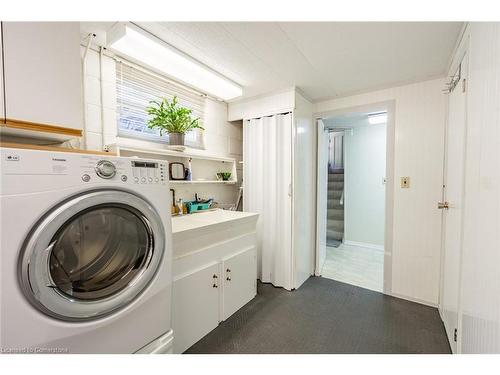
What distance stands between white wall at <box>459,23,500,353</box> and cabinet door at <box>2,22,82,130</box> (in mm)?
1915

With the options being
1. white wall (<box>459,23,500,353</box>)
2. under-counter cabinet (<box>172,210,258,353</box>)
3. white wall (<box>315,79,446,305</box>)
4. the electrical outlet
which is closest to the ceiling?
white wall (<box>315,79,446,305</box>)

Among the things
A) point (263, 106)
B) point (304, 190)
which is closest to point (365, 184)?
point (304, 190)

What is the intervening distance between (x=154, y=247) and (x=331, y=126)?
370 centimetres

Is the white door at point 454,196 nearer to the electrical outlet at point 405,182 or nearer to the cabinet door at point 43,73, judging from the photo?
the electrical outlet at point 405,182

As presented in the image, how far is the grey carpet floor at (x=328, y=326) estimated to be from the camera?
1.44 m

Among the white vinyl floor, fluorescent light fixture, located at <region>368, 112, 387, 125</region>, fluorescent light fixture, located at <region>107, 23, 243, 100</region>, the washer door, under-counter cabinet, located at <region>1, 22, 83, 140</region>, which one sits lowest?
the white vinyl floor

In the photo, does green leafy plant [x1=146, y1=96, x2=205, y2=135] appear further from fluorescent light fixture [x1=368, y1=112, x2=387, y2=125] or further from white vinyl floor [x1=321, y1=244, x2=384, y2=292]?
fluorescent light fixture [x1=368, y1=112, x2=387, y2=125]

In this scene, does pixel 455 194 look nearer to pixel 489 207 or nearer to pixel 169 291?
pixel 489 207

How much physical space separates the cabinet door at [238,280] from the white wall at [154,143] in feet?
2.77

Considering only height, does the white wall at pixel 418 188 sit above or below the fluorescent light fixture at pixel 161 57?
below

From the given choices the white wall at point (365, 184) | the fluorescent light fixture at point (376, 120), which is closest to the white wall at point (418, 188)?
the fluorescent light fixture at point (376, 120)

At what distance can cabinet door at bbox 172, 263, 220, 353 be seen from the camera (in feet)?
4.36

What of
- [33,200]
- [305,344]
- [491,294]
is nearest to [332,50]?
[491,294]

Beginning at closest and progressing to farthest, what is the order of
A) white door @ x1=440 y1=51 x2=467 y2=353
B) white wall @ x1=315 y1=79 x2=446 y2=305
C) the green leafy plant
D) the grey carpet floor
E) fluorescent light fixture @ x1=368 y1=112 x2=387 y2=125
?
white door @ x1=440 y1=51 x2=467 y2=353, the grey carpet floor, the green leafy plant, white wall @ x1=315 y1=79 x2=446 y2=305, fluorescent light fixture @ x1=368 y1=112 x2=387 y2=125
